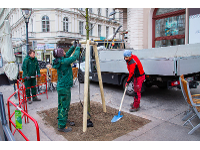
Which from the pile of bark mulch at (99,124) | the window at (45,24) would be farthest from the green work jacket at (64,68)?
the window at (45,24)

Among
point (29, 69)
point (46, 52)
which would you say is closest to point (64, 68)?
point (29, 69)

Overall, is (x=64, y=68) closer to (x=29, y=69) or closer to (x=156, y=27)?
(x=29, y=69)

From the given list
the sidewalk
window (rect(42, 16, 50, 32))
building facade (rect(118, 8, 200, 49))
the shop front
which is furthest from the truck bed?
window (rect(42, 16, 50, 32))

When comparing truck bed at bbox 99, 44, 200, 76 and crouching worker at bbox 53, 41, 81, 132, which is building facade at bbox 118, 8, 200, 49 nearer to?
truck bed at bbox 99, 44, 200, 76

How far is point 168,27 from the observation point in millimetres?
12156

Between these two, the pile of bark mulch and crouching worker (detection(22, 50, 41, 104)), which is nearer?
the pile of bark mulch

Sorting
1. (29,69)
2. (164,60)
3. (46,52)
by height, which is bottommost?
(29,69)

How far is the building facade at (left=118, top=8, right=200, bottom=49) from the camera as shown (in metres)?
11.5

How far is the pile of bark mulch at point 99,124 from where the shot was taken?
3.36 metres

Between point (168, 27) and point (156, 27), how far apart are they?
102 cm

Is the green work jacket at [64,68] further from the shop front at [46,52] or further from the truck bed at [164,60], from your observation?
the shop front at [46,52]

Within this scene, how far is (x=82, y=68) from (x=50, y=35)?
60.0 feet

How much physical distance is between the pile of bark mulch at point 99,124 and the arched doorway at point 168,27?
9140 mm
